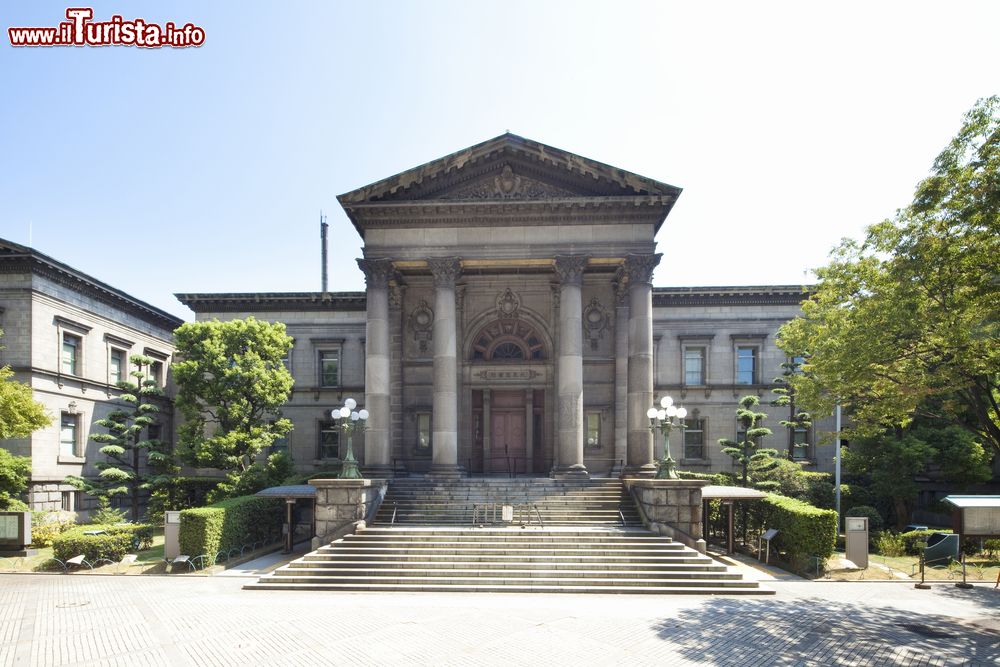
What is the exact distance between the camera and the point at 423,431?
2759cm

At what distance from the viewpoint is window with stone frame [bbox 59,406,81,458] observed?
28.2 m

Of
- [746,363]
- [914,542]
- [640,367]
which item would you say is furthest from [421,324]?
[914,542]

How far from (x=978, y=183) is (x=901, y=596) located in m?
10.1

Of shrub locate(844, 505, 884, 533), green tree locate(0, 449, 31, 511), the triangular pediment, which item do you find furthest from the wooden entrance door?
green tree locate(0, 449, 31, 511)

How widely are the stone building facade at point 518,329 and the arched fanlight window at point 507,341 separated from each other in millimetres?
65

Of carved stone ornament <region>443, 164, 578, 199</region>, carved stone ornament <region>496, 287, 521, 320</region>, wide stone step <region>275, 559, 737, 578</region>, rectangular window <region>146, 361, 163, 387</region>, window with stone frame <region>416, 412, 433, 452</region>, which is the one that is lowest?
wide stone step <region>275, 559, 737, 578</region>

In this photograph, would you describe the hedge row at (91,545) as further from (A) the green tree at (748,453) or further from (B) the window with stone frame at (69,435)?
(A) the green tree at (748,453)

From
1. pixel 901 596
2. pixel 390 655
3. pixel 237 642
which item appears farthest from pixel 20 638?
pixel 901 596

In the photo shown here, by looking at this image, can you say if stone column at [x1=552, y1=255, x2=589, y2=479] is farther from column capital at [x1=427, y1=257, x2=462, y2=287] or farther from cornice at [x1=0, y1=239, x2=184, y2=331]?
cornice at [x1=0, y1=239, x2=184, y2=331]

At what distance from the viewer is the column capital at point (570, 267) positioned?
2361 centimetres

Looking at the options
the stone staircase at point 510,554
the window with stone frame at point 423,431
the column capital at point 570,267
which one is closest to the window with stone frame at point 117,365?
the window with stone frame at point 423,431

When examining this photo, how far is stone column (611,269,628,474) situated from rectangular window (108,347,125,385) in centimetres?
2555

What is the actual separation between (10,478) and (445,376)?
16777mm

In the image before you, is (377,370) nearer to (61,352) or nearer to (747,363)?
(61,352)
